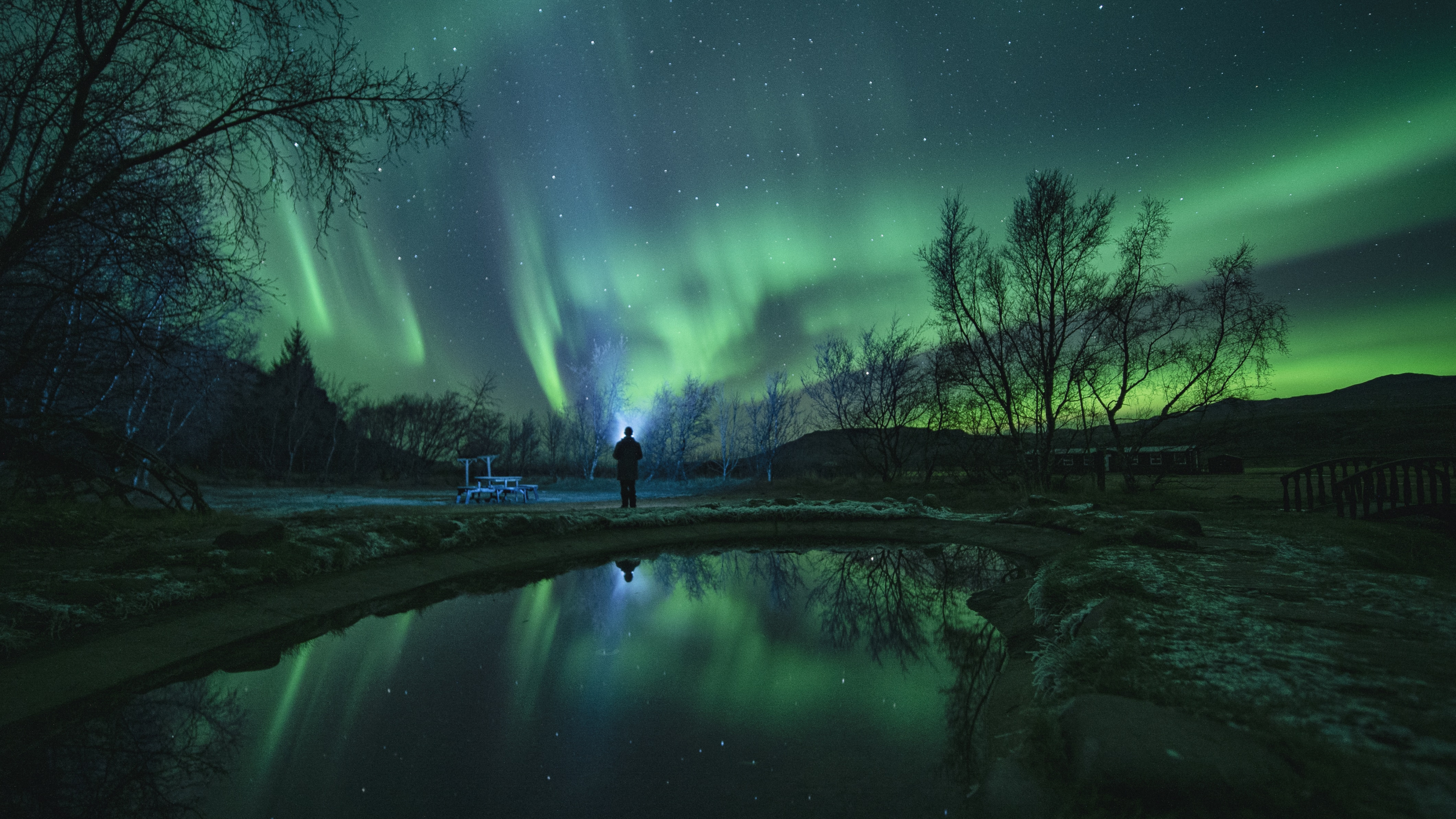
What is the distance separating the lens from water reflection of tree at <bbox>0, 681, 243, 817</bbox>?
3.27m

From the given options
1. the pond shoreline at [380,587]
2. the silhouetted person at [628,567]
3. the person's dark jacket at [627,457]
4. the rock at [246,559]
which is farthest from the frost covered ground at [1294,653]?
the person's dark jacket at [627,457]

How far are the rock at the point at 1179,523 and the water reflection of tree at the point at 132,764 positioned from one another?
12310 mm

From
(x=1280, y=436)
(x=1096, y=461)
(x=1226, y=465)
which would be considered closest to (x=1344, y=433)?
(x=1280, y=436)

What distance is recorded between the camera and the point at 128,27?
6.00 m

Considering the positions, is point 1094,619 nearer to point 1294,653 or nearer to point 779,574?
point 1294,653

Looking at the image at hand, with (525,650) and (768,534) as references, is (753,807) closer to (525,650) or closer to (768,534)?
(525,650)

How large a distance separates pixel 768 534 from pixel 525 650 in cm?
1043

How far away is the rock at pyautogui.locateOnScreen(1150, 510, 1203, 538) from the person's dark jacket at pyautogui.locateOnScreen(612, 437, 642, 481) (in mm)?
13540

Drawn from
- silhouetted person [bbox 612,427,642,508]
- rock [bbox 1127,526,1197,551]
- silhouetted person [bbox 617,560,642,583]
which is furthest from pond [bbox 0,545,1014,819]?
silhouetted person [bbox 612,427,642,508]

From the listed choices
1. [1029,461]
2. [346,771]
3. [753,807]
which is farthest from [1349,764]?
[1029,461]

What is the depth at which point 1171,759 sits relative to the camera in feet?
8.29

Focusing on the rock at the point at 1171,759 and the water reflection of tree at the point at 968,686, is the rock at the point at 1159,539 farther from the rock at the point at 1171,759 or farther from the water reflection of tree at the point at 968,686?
the rock at the point at 1171,759

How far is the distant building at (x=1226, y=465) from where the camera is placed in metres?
55.1

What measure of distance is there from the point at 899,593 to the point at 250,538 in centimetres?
930
